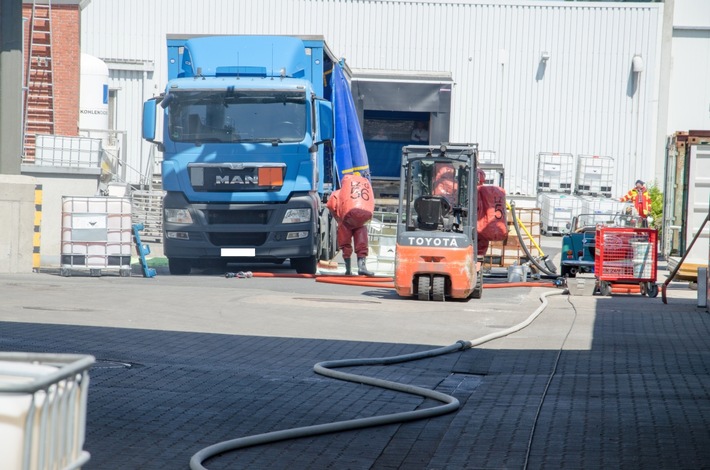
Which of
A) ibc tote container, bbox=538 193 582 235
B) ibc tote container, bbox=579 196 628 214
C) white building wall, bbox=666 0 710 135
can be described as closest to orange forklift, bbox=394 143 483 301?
ibc tote container, bbox=579 196 628 214

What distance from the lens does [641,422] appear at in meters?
7.59

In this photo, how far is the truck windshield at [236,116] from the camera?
754 inches

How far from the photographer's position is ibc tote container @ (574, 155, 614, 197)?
37.8 m

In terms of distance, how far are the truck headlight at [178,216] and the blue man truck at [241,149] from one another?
0.02 m

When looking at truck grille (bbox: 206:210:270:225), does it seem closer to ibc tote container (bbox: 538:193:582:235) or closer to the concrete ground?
the concrete ground

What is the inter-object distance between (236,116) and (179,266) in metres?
3.22

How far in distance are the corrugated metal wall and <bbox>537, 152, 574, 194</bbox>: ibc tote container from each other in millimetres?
1191

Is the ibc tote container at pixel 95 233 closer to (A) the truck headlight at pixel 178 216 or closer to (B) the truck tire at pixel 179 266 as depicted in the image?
(A) the truck headlight at pixel 178 216

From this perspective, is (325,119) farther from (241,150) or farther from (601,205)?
(601,205)

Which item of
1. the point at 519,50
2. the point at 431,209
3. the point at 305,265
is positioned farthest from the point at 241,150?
the point at 519,50

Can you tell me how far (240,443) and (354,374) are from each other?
306 cm

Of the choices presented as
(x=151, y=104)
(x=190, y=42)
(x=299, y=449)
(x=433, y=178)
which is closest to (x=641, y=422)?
(x=299, y=449)

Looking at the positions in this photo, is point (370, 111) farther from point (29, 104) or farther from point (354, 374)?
point (354, 374)

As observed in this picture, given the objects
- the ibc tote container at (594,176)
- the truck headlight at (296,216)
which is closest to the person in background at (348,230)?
the truck headlight at (296,216)
